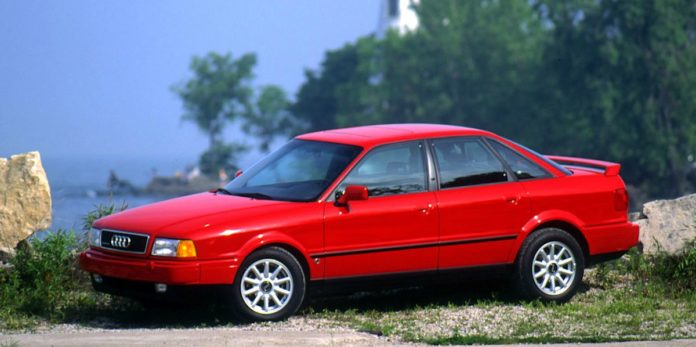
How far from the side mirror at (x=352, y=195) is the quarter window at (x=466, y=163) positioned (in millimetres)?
842

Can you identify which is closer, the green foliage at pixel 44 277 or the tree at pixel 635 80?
the green foliage at pixel 44 277

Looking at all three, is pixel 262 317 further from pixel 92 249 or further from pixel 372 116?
pixel 372 116

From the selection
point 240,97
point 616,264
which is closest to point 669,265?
point 616,264

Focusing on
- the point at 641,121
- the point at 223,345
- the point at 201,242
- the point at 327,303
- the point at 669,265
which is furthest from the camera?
the point at 641,121

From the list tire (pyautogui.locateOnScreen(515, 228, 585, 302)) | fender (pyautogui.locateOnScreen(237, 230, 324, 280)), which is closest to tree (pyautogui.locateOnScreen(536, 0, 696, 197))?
tire (pyautogui.locateOnScreen(515, 228, 585, 302))

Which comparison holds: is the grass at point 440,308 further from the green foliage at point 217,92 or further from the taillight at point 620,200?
the green foliage at point 217,92

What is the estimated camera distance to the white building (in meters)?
138

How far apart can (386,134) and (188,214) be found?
1.90 meters

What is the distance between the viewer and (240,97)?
156875mm

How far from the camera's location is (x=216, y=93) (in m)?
157

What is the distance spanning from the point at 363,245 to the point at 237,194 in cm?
127

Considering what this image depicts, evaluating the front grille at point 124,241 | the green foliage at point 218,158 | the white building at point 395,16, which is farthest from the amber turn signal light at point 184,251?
the green foliage at point 218,158

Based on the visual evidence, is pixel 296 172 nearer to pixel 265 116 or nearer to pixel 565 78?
pixel 565 78

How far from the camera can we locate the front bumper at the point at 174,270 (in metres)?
9.27
